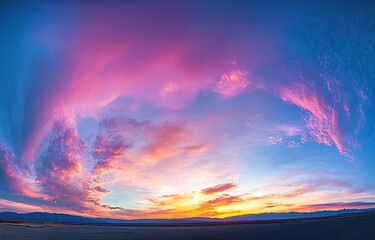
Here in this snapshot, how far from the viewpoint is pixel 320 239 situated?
100 ft

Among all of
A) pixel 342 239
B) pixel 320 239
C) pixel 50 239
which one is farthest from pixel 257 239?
pixel 50 239

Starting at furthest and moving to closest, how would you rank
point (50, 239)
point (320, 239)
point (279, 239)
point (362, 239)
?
point (50, 239) < point (279, 239) < point (320, 239) < point (362, 239)

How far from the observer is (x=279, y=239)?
107 ft

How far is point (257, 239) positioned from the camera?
33031 mm

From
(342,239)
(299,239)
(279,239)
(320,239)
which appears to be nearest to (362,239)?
(342,239)

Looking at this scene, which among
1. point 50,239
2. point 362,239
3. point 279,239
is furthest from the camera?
point 50,239

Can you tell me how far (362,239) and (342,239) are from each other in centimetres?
197

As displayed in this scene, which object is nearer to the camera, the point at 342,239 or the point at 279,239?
the point at 342,239

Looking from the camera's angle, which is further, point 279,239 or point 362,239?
point 279,239

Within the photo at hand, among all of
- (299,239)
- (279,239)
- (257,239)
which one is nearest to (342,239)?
(299,239)

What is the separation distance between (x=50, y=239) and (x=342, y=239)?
38.1m

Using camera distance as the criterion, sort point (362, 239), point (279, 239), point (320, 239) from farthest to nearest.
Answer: point (279, 239) < point (320, 239) < point (362, 239)

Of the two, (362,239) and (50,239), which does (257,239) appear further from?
(50,239)

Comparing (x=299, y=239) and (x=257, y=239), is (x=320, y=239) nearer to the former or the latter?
(x=299, y=239)
